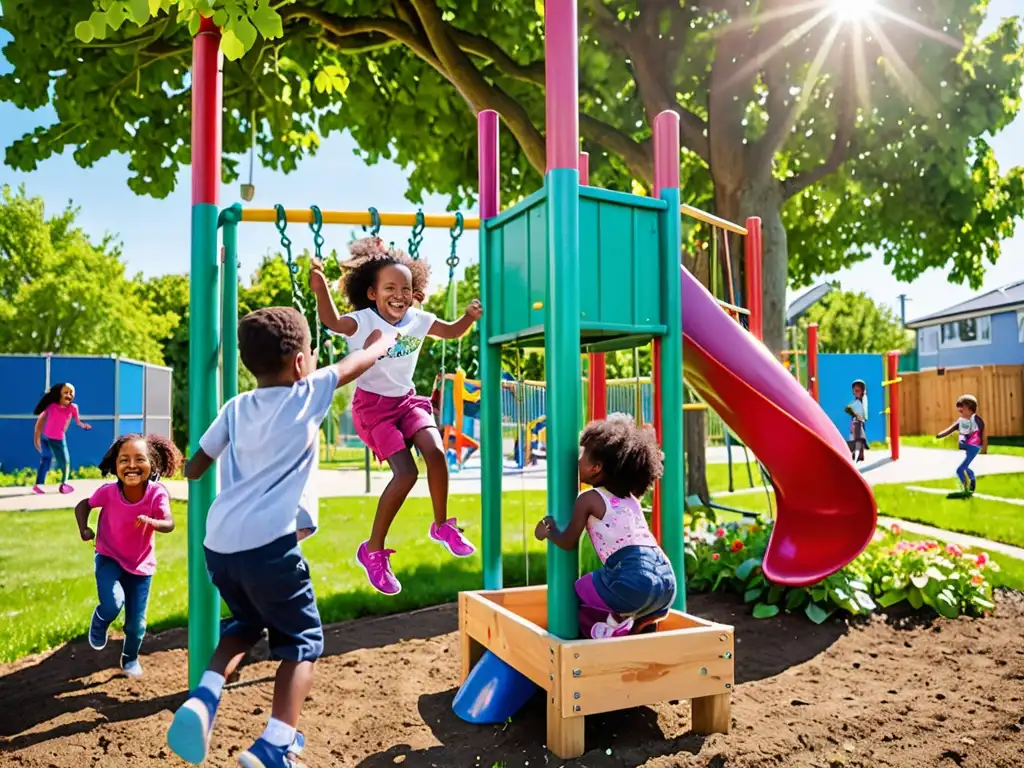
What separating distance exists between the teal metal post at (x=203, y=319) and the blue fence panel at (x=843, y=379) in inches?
786

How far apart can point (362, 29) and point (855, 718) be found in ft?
23.7

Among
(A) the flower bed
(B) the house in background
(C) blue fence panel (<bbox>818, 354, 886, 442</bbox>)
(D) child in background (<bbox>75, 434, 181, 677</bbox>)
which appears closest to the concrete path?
(A) the flower bed

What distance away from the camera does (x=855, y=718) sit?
420 centimetres

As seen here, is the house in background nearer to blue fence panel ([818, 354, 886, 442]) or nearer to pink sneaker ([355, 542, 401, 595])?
blue fence panel ([818, 354, 886, 442])

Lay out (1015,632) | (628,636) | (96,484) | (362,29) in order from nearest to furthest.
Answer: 1. (628,636)
2. (1015,632)
3. (362,29)
4. (96,484)

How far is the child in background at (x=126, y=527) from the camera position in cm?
454

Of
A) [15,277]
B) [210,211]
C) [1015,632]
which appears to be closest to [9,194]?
[15,277]

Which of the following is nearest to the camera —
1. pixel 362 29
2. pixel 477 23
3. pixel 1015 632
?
pixel 1015 632

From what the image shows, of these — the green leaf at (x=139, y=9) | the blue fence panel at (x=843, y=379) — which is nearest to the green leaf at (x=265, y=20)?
the green leaf at (x=139, y=9)

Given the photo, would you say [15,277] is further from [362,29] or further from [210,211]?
[210,211]

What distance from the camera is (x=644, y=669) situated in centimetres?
370

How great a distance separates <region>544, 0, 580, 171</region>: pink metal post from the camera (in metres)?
3.83

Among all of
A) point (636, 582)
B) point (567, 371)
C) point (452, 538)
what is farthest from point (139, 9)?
point (636, 582)

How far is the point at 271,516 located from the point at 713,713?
90.1 inches
